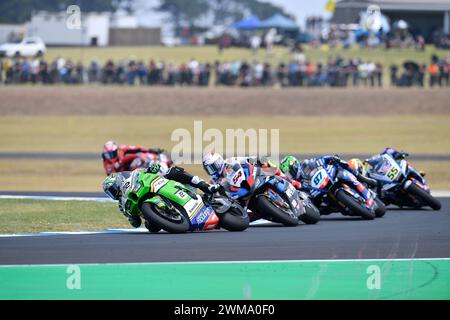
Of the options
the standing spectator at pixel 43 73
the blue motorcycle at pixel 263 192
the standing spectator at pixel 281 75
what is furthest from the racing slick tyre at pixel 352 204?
the standing spectator at pixel 43 73

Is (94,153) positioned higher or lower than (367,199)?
lower

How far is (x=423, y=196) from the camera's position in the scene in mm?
17781

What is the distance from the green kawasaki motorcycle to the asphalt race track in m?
0.16

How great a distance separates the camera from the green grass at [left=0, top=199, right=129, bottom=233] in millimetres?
15883

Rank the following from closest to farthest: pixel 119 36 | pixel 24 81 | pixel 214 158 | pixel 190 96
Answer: pixel 214 158 < pixel 190 96 < pixel 24 81 < pixel 119 36

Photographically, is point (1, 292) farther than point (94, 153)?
No

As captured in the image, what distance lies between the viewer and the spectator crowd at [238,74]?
50.2 metres

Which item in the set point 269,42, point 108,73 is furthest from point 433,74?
point 269,42

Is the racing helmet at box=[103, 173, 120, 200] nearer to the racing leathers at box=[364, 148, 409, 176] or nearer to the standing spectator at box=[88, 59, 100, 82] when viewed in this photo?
the racing leathers at box=[364, 148, 409, 176]

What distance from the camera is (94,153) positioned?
3447 centimetres

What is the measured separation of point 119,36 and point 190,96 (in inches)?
1215

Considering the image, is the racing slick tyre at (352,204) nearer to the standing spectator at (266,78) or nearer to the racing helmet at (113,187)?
the racing helmet at (113,187)

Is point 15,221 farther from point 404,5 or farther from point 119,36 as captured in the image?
point 119,36

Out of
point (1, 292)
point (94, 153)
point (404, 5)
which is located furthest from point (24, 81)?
point (1, 292)
